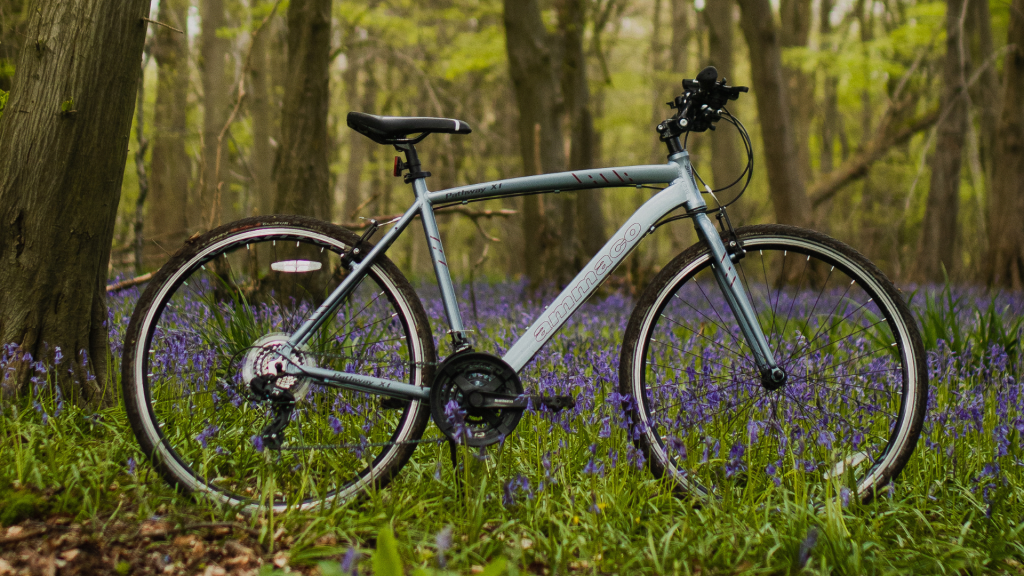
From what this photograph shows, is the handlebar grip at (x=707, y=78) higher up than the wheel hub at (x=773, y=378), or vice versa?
the handlebar grip at (x=707, y=78)

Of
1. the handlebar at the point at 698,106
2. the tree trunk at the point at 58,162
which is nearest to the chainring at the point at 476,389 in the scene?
the handlebar at the point at 698,106

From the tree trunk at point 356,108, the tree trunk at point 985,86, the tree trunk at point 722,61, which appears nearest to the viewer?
the tree trunk at point 985,86

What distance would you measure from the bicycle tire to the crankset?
10cm

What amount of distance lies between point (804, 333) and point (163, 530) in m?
3.01

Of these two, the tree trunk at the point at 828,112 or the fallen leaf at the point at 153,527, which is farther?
the tree trunk at the point at 828,112

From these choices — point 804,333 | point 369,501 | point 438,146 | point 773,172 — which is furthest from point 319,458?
point 438,146

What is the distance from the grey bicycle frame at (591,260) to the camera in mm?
2641

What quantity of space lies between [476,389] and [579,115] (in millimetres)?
7072

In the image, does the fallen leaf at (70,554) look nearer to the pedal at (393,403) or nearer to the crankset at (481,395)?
the pedal at (393,403)

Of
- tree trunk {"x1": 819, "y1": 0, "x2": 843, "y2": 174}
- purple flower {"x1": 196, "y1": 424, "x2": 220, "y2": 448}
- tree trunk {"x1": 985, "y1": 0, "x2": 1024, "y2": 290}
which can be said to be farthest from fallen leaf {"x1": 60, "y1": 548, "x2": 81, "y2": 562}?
tree trunk {"x1": 819, "y1": 0, "x2": 843, "y2": 174}

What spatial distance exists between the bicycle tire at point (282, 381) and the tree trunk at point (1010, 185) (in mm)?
9774

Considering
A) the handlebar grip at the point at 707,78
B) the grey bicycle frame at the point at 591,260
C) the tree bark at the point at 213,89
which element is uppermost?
the tree bark at the point at 213,89

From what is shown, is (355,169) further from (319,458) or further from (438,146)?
(319,458)

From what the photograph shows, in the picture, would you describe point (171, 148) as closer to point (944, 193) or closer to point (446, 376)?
point (446, 376)
